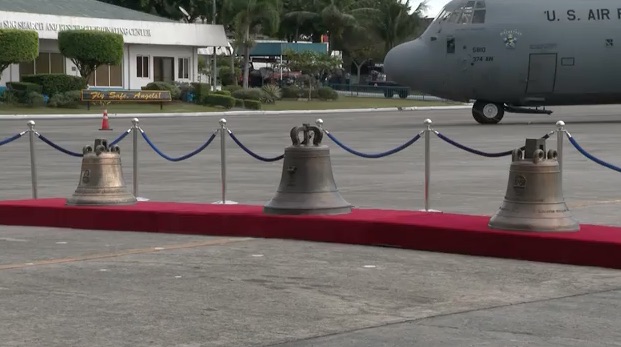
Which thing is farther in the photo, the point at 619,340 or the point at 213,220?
the point at 213,220

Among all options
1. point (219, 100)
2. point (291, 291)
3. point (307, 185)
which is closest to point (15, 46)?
point (219, 100)

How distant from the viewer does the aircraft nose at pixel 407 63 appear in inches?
1460

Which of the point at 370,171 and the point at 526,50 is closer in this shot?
the point at 370,171

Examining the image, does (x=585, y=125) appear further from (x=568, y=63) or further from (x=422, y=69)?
(x=422, y=69)

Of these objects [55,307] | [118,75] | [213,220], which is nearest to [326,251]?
[213,220]

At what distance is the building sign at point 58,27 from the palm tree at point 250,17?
7.31 m

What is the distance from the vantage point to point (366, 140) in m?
30.5

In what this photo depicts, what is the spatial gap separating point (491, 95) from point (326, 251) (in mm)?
25938

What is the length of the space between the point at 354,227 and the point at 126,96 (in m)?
45.9

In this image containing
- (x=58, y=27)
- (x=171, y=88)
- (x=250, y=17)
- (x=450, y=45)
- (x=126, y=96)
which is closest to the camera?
(x=450, y=45)

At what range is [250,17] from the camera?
78375mm

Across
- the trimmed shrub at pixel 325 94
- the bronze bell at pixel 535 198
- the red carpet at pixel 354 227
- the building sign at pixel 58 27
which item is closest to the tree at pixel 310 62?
the trimmed shrub at pixel 325 94

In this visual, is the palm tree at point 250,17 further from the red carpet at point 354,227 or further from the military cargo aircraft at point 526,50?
the red carpet at point 354,227

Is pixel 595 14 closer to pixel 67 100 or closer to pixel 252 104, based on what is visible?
pixel 252 104
